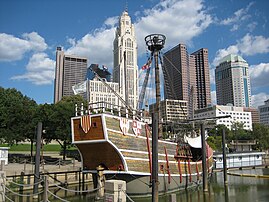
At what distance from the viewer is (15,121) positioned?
35125mm

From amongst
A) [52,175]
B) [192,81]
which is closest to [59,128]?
[52,175]

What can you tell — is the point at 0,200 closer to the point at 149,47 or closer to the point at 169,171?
the point at 169,171

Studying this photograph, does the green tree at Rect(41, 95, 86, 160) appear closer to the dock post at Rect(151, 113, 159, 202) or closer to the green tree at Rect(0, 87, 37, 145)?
the green tree at Rect(0, 87, 37, 145)

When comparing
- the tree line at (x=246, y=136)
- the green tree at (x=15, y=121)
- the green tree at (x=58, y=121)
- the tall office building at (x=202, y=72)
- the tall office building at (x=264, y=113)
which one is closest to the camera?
the green tree at (x=15, y=121)

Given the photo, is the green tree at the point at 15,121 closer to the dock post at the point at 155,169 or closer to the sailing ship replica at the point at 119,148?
the sailing ship replica at the point at 119,148

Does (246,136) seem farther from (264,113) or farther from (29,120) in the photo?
(264,113)

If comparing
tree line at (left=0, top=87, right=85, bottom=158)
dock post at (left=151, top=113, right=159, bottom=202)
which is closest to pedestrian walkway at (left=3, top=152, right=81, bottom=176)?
tree line at (left=0, top=87, right=85, bottom=158)

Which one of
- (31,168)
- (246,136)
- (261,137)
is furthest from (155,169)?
(246,136)

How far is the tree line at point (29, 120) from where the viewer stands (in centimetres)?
3441

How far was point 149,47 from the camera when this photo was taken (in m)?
27.7

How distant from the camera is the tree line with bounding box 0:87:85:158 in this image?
34406mm

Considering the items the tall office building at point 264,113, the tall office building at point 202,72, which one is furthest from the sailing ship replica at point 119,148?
the tall office building at point 264,113

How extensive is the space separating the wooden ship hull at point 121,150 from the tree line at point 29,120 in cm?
1718

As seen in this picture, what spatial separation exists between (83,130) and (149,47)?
41.8ft
